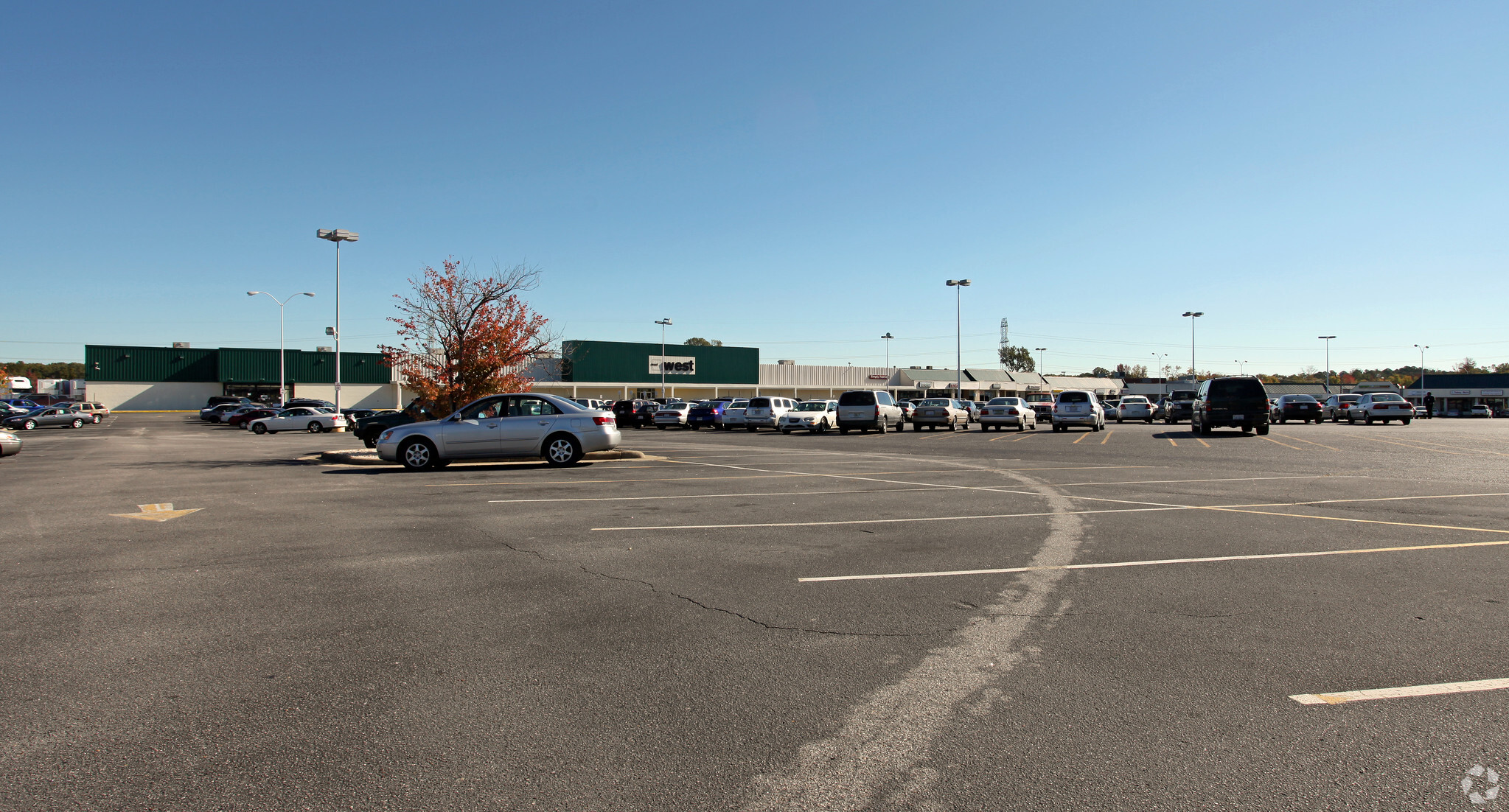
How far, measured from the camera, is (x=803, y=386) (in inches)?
3504

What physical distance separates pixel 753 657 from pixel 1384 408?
44229 mm

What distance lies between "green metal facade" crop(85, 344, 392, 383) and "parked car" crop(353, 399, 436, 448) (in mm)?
46930

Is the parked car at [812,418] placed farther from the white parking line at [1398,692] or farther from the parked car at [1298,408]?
the white parking line at [1398,692]

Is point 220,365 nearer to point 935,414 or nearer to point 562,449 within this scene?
point 935,414

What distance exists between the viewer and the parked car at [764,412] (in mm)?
38094

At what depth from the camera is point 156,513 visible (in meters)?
10.4

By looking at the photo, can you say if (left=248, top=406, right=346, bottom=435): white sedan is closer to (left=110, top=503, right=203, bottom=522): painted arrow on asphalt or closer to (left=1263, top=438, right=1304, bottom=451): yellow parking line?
(left=110, top=503, right=203, bottom=522): painted arrow on asphalt

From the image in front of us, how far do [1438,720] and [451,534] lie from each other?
8058 millimetres

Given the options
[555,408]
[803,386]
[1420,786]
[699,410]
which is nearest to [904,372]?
[803,386]

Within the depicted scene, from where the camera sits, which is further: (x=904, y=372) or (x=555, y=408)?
(x=904, y=372)

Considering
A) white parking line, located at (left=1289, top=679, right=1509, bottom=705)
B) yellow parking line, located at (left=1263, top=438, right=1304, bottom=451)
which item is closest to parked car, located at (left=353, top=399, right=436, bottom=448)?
white parking line, located at (left=1289, top=679, right=1509, bottom=705)

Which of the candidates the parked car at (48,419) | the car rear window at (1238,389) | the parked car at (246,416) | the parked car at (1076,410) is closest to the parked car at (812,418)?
the parked car at (1076,410)

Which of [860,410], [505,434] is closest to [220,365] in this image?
[860,410]

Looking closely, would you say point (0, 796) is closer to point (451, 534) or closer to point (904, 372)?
point (451, 534)
